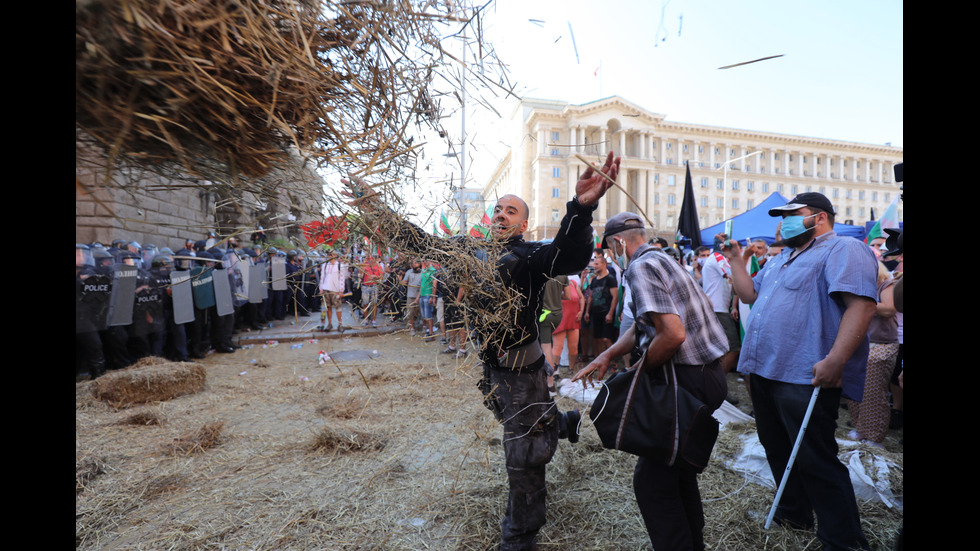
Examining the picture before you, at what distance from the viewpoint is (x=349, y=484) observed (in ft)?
10.5

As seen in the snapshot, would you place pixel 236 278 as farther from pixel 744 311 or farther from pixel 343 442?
pixel 744 311

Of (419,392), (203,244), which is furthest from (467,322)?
(203,244)

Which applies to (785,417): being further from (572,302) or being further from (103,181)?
(572,302)

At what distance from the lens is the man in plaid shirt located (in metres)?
2.08

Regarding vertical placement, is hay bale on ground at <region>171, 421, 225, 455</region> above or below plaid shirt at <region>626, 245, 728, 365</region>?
below

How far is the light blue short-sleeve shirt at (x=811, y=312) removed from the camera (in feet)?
7.36

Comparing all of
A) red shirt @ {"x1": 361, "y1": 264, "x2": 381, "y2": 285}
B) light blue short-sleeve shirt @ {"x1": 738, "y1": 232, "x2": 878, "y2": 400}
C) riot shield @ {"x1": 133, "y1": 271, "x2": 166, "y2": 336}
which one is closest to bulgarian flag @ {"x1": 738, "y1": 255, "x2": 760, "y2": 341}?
light blue short-sleeve shirt @ {"x1": 738, "y1": 232, "x2": 878, "y2": 400}

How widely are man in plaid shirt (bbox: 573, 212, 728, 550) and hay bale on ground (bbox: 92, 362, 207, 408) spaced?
17.7ft

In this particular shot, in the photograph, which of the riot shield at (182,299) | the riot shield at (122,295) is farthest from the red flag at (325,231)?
the riot shield at (182,299)

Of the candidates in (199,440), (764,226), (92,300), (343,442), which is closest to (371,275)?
(343,442)

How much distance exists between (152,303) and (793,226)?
27.7 ft

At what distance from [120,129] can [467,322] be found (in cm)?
148

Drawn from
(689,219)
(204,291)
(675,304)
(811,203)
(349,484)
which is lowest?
(349,484)

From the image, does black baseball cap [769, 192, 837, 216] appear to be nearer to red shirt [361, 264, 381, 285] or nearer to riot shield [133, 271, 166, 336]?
red shirt [361, 264, 381, 285]
